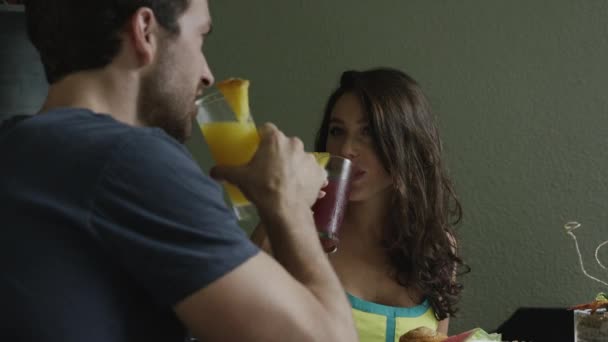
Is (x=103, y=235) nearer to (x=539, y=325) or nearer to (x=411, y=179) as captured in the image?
(x=411, y=179)

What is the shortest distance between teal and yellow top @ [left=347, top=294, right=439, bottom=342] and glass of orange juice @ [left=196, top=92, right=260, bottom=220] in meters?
0.82

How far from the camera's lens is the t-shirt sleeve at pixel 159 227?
77 cm

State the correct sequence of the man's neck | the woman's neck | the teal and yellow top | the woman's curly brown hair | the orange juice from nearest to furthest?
the man's neck → the orange juice → the teal and yellow top → the woman's curly brown hair → the woman's neck

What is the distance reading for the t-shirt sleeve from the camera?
771mm

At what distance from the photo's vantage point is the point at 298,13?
8.94 feet

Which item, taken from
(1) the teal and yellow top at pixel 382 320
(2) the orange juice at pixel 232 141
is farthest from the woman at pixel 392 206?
(2) the orange juice at pixel 232 141

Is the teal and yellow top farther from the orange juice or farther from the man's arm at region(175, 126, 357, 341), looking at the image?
the man's arm at region(175, 126, 357, 341)

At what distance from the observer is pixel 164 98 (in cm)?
97

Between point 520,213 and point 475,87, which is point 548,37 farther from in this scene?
point 520,213

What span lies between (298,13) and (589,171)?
1145 millimetres

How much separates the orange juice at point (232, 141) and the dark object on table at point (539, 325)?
4.21 ft

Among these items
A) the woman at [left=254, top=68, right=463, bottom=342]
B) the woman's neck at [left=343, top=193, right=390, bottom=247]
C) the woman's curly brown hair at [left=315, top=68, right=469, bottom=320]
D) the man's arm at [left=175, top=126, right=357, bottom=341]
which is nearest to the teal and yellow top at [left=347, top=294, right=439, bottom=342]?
the woman at [left=254, top=68, right=463, bottom=342]

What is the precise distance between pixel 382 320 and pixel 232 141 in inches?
34.3

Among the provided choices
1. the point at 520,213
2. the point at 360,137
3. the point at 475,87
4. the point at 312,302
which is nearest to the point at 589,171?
the point at 520,213
